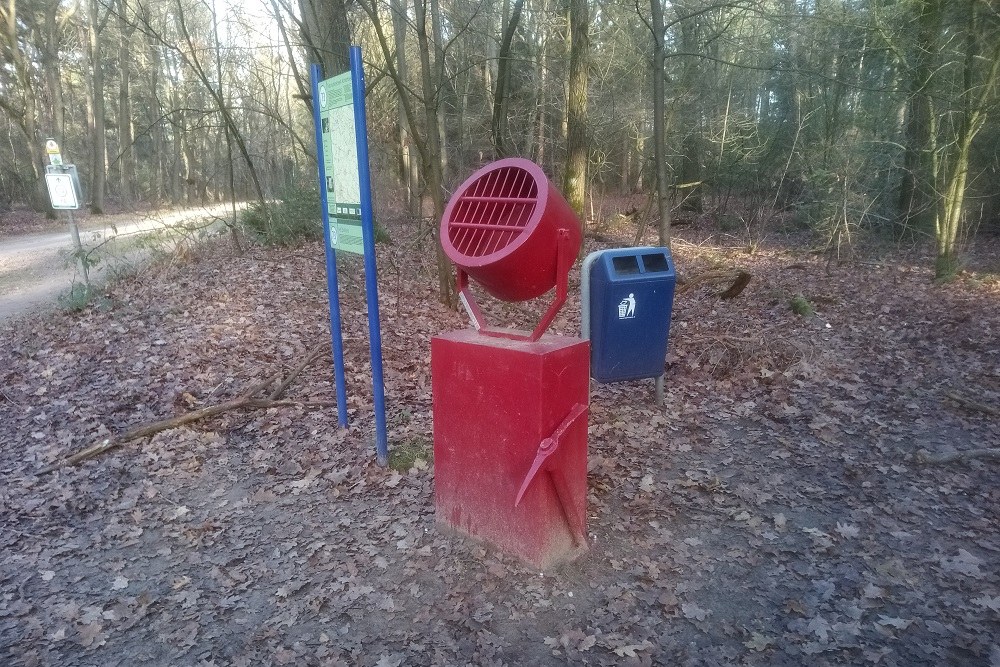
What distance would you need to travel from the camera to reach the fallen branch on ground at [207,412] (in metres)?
4.77

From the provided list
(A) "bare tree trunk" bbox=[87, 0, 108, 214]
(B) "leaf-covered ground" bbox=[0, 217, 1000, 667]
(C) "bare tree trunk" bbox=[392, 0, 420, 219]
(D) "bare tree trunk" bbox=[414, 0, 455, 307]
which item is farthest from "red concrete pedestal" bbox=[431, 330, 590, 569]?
(A) "bare tree trunk" bbox=[87, 0, 108, 214]

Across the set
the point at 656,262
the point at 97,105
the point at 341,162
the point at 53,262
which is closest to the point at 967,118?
the point at 656,262

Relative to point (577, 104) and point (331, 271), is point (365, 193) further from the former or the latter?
point (577, 104)

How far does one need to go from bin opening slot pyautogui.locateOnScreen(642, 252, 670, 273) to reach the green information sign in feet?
6.97

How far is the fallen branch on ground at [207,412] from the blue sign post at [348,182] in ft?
4.21

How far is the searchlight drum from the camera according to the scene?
9.28ft

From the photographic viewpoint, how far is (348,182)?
4098mm

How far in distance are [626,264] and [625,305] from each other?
0.31 meters

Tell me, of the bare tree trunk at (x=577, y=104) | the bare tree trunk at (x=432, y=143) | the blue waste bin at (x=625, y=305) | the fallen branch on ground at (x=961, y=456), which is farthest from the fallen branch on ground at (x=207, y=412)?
the bare tree trunk at (x=577, y=104)

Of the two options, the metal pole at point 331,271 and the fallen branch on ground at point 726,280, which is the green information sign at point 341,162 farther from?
the fallen branch on ground at point 726,280

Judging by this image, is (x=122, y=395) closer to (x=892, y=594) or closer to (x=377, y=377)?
(x=377, y=377)

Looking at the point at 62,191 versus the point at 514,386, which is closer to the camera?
the point at 514,386

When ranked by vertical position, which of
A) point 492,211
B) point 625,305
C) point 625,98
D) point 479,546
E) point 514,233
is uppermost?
point 625,98

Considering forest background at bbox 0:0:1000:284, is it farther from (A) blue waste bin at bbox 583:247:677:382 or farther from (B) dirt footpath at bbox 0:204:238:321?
→ (A) blue waste bin at bbox 583:247:677:382
